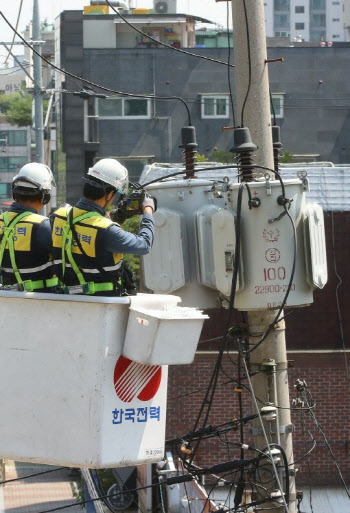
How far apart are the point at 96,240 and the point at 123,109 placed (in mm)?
43571

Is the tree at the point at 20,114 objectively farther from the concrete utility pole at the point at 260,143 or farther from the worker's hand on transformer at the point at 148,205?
the worker's hand on transformer at the point at 148,205

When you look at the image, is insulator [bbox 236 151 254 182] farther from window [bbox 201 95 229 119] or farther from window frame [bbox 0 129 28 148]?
window frame [bbox 0 129 28 148]

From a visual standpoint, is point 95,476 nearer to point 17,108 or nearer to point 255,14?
point 255,14

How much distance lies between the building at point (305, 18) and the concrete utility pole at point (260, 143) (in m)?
139

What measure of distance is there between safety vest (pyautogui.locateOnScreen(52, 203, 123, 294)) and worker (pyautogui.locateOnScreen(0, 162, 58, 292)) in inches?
8.7

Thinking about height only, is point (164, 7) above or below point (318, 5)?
below

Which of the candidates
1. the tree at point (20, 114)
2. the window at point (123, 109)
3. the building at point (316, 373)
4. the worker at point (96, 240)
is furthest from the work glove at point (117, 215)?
the tree at point (20, 114)

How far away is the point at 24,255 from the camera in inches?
298

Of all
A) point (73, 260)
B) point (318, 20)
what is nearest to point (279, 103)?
point (73, 260)

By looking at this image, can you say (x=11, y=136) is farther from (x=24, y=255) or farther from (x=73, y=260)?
(x=73, y=260)

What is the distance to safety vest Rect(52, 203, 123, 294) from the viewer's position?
7.17 meters

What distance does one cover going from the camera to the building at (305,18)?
14800 cm

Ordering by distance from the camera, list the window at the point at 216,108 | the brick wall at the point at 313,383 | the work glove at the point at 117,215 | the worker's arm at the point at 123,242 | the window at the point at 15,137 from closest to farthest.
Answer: the worker's arm at the point at 123,242
the work glove at the point at 117,215
the brick wall at the point at 313,383
the window at the point at 216,108
the window at the point at 15,137

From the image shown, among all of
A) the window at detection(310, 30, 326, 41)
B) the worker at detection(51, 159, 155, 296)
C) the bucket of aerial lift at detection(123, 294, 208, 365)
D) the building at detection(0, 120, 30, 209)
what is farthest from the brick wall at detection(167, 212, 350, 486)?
the window at detection(310, 30, 326, 41)
